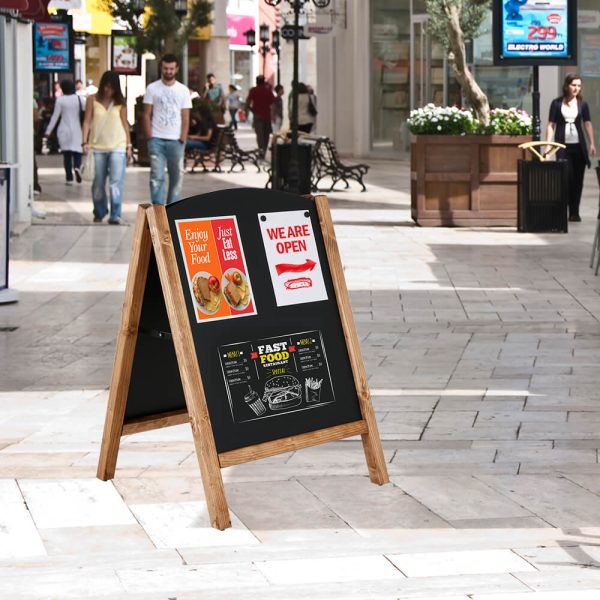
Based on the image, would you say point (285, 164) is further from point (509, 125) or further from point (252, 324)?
point (252, 324)

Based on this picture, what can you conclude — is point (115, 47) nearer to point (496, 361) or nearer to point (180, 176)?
point (180, 176)

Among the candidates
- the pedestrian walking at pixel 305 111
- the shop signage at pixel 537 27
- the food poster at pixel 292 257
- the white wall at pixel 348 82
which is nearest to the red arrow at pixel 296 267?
the food poster at pixel 292 257

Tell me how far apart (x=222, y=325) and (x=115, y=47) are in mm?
28881

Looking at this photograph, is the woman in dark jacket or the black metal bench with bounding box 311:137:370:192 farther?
the black metal bench with bounding box 311:137:370:192

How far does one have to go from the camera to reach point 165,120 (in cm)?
1569

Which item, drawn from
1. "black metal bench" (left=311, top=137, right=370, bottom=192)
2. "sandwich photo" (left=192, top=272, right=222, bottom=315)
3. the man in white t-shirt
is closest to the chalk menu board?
"sandwich photo" (left=192, top=272, right=222, bottom=315)

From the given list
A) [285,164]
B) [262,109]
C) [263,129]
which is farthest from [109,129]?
[263,129]

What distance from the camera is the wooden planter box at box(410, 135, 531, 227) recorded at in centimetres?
1638

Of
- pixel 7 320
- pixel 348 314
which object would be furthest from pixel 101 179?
pixel 348 314

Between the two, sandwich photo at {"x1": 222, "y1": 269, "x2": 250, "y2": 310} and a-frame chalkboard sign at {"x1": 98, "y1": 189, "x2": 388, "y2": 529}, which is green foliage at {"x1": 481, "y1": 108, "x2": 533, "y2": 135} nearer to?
a-frame chalkboard sign at {"x1": 98, "y1": 189, "x2": 388, "y2": 529}

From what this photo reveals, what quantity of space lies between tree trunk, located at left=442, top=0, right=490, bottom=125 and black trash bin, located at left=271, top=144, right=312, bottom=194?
2.96 meters

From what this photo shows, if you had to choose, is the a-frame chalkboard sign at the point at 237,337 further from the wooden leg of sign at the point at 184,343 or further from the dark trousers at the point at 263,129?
the dark trousers at the point at 263,129

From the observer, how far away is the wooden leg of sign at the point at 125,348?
17.3 feet

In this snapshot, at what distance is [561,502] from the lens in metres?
5.19
